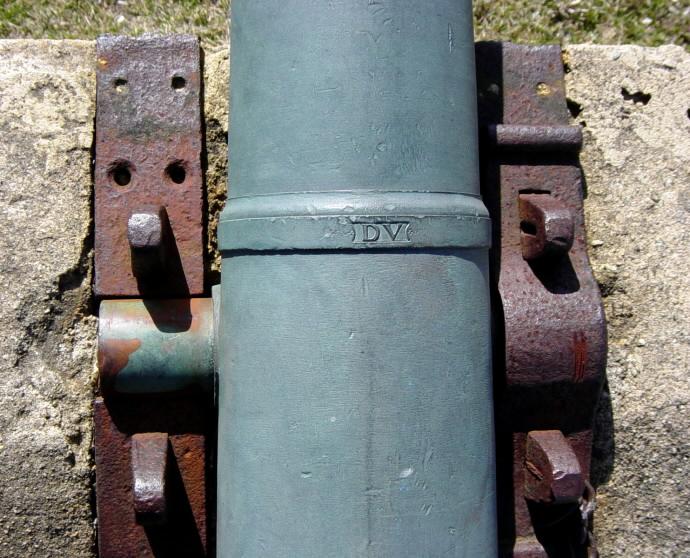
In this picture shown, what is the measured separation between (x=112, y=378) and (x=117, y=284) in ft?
0.56

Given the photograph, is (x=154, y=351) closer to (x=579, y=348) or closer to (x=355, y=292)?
(x=355, y=292)

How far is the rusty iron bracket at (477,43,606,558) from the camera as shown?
1.25m

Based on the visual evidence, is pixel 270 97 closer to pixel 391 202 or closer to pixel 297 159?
pixel 297 159

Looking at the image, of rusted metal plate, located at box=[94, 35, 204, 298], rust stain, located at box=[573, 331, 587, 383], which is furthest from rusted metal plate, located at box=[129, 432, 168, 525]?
rust stain, located at box=[573, 331, 587, 383]

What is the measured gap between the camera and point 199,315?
1.26m

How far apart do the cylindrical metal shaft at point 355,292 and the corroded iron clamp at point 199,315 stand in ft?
0.78

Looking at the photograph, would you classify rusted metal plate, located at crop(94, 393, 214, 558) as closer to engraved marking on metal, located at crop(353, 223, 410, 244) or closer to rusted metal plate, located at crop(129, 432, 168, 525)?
rusted metal plate, located at crop(129, 432, 168, 525)

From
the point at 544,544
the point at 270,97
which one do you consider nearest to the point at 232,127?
the point at 270,97

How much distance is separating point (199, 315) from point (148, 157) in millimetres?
304

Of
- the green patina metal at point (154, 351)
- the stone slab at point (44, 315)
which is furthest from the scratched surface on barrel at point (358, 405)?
the stone slab at point (44, 315)

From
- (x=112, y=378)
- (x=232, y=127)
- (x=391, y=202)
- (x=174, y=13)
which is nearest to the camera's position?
(x=391, y=202)

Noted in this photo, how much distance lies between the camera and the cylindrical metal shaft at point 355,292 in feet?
3.24

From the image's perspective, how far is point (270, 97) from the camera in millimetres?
1028

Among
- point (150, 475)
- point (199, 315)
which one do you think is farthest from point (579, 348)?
point (150, 475)
